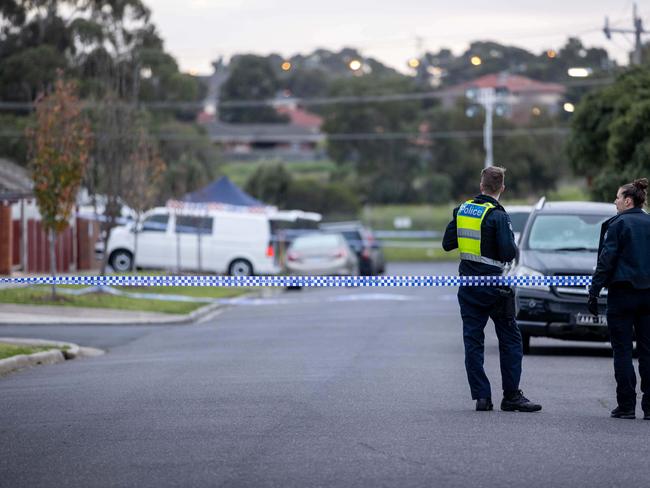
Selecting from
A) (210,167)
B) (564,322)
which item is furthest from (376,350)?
(210,167)

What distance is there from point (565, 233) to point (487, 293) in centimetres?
647

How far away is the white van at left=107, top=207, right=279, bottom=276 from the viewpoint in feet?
121

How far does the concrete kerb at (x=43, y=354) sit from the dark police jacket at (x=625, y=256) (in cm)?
723

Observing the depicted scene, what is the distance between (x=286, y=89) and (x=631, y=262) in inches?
4104

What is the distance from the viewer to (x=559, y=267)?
15867mm

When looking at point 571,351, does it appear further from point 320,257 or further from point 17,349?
point 320,257

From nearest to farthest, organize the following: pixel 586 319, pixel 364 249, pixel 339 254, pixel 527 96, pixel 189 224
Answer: pixel 586 319 < pixel 339 254 < pixel 189 224 < pixel 364 249 < pixel 527 96

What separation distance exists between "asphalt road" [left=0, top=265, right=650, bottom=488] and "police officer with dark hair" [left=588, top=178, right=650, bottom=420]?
1.11 feet

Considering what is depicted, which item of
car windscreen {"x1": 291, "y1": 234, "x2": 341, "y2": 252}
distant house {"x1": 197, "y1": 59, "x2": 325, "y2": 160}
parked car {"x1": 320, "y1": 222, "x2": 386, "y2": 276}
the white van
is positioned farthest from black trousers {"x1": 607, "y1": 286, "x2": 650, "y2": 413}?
distant house {"x1": 197, "y1": 59, "x2": 325, "y2": 160}

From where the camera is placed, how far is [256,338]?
19.2 m

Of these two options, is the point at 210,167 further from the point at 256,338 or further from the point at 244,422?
the point at 244,422

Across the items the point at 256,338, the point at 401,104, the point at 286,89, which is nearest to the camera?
the point at 256,338

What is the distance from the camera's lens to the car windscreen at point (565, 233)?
654 inches

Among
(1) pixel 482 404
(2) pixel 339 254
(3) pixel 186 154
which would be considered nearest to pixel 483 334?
(1) pixel 482 404
